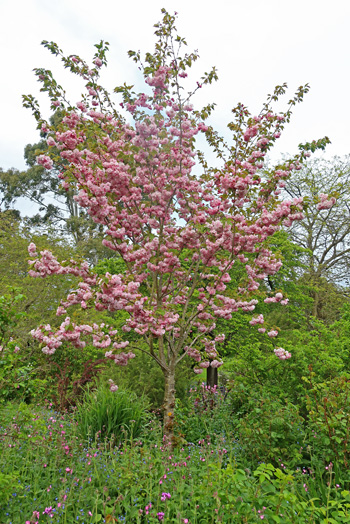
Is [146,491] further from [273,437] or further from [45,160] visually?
[45,160]

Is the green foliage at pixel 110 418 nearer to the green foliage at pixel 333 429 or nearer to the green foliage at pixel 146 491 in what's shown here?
the green foliage at pixel 146 491

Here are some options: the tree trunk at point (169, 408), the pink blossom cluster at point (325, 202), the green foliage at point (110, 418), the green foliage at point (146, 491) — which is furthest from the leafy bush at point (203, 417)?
the pink blossom cluster at point (325, 202)

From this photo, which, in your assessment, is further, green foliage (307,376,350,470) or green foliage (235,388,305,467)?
green foliage (235,388,305,467)

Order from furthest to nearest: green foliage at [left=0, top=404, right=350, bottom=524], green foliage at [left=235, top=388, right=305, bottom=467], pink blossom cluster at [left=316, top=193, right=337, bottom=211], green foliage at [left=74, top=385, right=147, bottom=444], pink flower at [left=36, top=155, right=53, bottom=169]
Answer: green foliage at [left=74, top=385, right=147, bottom=444], pink flower at [left=36, top=155, right=53, bottom=169], pink blossom cluster at [left=316, top=193, right=337, bottom=211], green foliage at [left=235, top=388, right=305, bottom=467], green foliage at [left=0, top=404, right=350, bottom=524]

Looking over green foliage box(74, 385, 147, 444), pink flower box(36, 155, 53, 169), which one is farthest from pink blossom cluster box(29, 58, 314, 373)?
green foliage box(74, 385, 147, 444)

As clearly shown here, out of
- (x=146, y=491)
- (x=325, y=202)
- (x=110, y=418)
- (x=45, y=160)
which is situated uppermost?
(x=45, y=160)

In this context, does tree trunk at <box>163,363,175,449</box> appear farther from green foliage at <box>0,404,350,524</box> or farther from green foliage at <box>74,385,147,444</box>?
green foliage at <box>0,404,350,524</box>

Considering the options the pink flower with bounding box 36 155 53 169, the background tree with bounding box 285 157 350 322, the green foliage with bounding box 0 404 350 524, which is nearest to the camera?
the green foliage with bounding box 0 404 350 524

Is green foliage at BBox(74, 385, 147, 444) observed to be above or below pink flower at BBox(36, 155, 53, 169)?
below

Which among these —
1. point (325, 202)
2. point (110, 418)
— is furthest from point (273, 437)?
point (325, 202)

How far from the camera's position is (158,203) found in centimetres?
563

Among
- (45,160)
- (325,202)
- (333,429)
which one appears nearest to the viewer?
(333,429)

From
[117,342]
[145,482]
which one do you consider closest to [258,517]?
[145,482]

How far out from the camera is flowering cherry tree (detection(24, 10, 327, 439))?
481 centimetres
